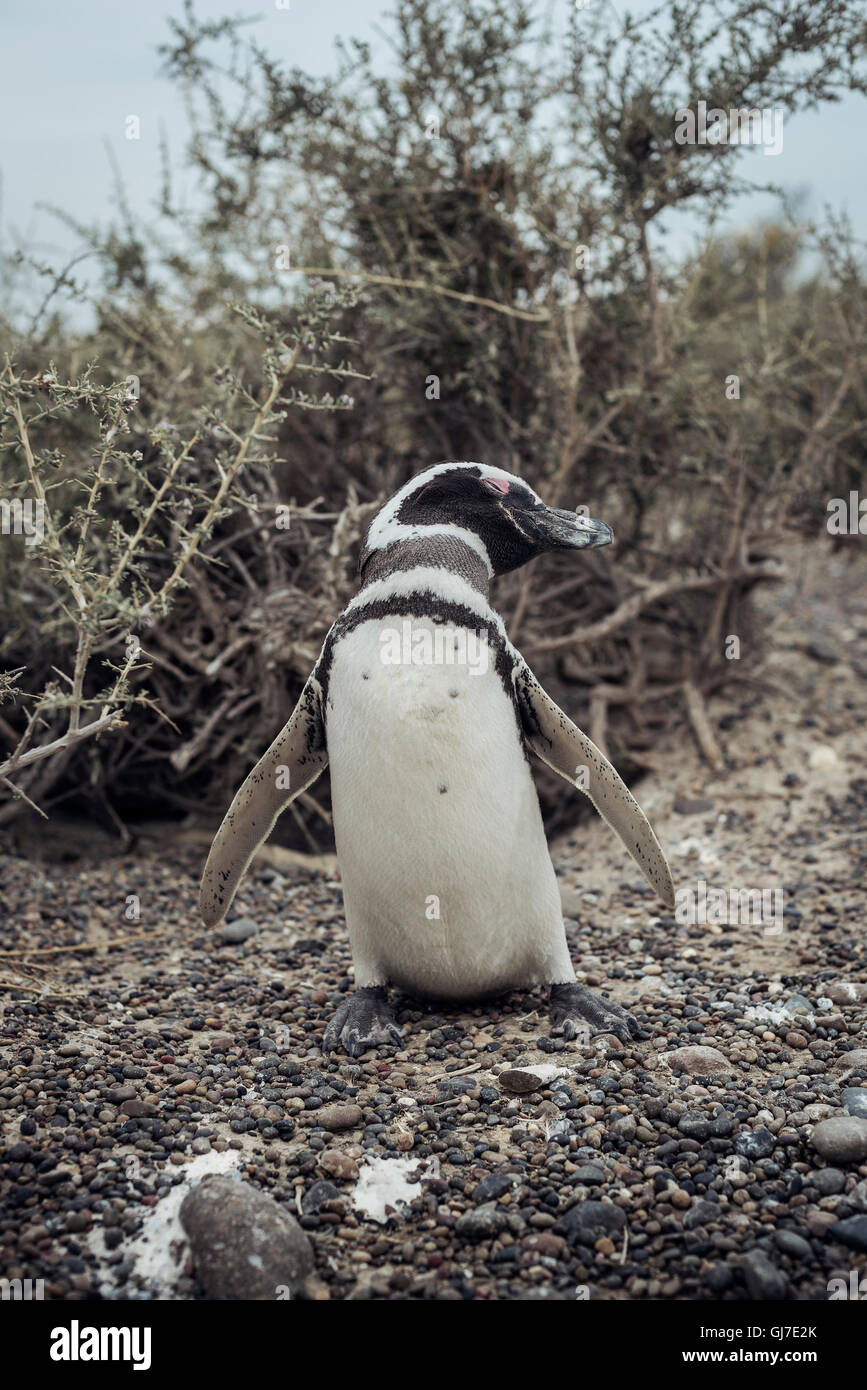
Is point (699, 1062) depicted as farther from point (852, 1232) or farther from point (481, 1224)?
point (481, 1224)

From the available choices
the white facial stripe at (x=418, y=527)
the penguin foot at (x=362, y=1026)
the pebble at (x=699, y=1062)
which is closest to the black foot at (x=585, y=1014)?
the pebble at (x=699, y=1062)

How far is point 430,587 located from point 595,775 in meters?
0.69

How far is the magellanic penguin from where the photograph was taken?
2.66 m

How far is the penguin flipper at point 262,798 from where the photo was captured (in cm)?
298

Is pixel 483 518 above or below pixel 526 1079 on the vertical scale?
above

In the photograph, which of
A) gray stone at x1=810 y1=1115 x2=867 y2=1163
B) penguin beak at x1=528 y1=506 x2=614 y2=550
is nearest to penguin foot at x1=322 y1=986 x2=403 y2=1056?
gray stone at x1=810 y1=1115 x2=867 y2=1163

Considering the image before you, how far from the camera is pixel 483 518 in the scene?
2898mm

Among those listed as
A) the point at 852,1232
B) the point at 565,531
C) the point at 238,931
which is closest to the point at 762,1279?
the point at 852,1232

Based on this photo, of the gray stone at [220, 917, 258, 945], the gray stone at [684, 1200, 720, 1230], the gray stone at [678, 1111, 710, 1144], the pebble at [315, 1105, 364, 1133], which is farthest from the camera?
the gray stone at [220, 917, 258, 945]

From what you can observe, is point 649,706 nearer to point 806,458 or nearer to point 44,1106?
point 806,458

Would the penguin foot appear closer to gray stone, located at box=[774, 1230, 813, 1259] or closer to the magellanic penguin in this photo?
the magellanic penguin

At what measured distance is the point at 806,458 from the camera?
17.5 feet

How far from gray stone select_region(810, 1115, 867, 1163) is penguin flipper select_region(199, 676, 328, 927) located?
1.55 metres
